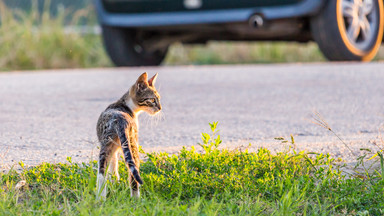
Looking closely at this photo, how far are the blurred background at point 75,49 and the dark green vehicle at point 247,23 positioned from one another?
169 cm

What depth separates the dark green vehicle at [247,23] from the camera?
24.7 ft

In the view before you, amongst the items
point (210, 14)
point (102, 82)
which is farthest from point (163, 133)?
point (210, 14)

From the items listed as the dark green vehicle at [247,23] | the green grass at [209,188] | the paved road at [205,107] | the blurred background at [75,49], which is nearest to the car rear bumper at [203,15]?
the dark green vehicle at [247,23]

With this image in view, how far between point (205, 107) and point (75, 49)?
5.63 m

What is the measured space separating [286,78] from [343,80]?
614 millimetres

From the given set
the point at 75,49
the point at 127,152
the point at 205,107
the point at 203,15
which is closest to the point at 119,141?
the point at 127,152

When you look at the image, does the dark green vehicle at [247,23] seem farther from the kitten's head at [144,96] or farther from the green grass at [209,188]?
the kitten's head at [144,96]

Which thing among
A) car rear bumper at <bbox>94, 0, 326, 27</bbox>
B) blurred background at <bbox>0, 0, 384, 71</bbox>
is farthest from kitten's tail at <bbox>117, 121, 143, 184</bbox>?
blurred background at <bbox>0, 0, 384, 71</bbox>

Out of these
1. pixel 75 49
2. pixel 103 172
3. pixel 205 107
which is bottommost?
pixel 75 49

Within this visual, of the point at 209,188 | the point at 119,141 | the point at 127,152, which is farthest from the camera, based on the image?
the point at 209,188

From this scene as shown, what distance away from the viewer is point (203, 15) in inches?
313

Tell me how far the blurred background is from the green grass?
679cm

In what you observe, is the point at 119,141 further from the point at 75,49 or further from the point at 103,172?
the point at 75,49

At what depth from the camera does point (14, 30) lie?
1080 centimetres
